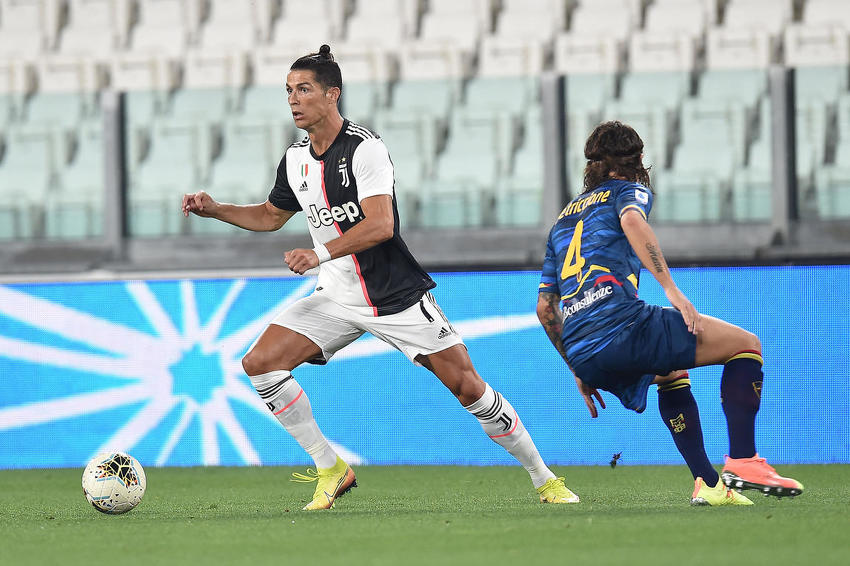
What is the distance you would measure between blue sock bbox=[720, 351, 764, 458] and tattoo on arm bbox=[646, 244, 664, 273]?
48 centimetres

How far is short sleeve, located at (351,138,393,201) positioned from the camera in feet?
18.0

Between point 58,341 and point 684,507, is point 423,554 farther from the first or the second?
point 58,341

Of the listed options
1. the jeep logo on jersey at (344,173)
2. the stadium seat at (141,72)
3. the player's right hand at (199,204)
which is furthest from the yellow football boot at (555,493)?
the stadium seat at (141,72)

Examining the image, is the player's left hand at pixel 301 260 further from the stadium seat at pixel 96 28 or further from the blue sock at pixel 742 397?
the stadium seat at pixel 96 28

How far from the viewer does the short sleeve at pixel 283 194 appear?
234 inches

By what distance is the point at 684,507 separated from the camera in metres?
5.21

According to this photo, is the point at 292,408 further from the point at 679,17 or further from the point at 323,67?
the point at 679,17

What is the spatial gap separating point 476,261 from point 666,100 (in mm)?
1706

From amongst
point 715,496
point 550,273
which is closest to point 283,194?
point 550,273

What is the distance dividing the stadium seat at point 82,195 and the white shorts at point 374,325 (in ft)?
12.9

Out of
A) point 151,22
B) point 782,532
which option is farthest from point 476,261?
point 151,22

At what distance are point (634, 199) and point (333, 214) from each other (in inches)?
53.8

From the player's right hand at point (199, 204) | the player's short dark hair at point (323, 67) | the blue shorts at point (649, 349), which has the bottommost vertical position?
the blue shorts at point (649, 349)


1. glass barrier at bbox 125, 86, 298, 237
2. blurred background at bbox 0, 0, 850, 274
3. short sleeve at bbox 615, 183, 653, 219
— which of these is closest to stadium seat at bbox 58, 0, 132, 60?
blurred background at bbox 0, 0, 850, 274
